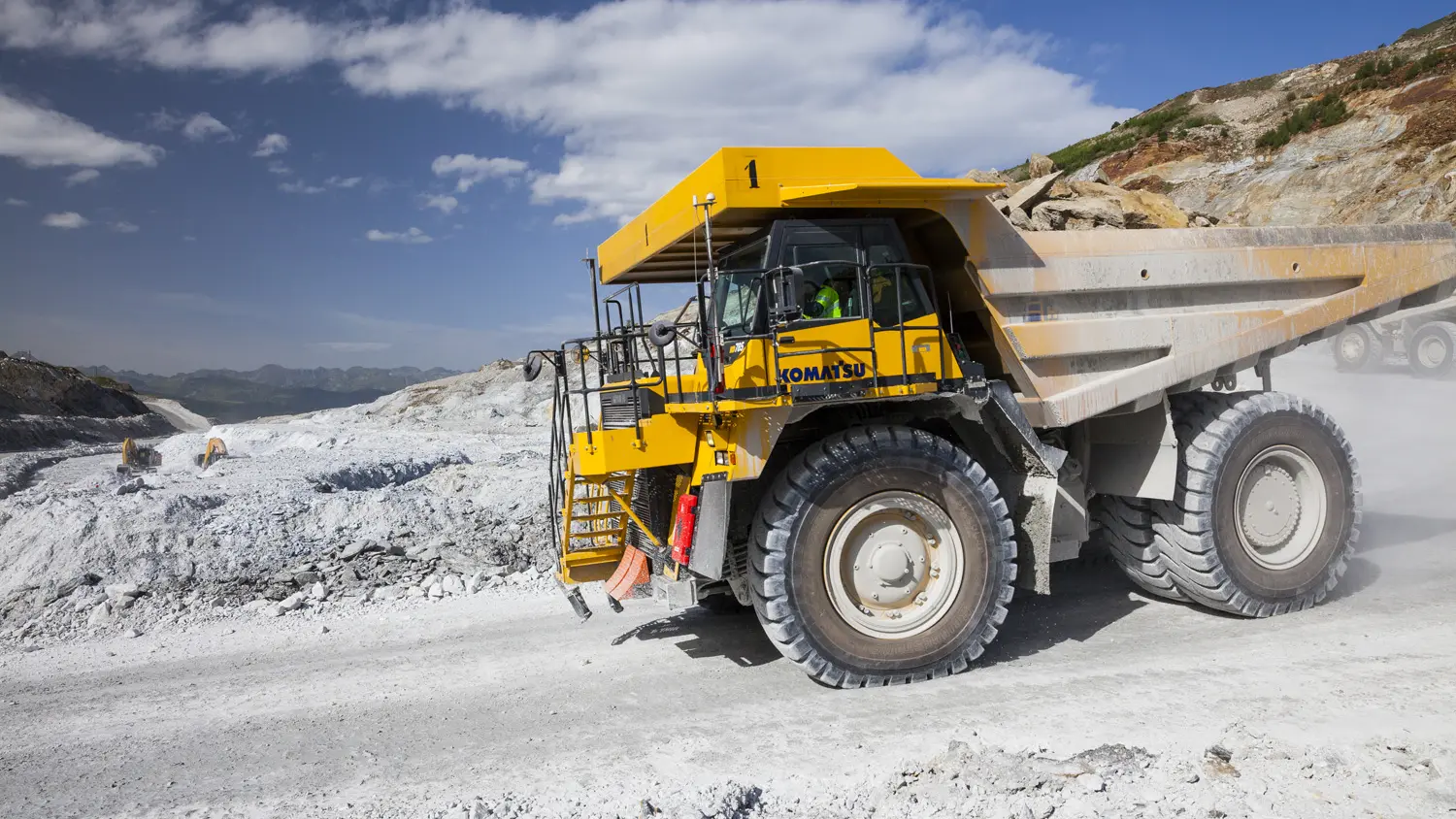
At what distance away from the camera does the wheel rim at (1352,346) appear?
1888 centimetres

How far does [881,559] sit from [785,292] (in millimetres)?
1651

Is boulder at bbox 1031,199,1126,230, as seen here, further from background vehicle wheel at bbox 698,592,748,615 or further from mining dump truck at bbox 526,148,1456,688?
background vehicle wheel at bbox 698,592,748,615

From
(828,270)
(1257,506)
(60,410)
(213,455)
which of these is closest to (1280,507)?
(1257,506)

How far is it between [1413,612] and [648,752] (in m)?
5.04

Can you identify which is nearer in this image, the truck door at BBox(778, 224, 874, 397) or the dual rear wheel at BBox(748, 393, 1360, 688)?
the truck door at BBox(778, 224, 874, 397)

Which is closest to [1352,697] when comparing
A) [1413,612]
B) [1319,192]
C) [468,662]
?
[1413,612]

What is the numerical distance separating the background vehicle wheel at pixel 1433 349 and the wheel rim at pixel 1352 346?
86 cm

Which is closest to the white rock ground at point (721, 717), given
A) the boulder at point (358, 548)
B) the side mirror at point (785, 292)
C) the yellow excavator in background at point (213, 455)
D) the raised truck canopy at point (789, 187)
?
the boulder at point (358, 548)

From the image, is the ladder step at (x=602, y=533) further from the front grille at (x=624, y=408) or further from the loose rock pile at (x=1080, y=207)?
the loose rock pile at (x=1080, y=207)

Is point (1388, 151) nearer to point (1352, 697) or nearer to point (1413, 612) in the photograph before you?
point (1413, 612)

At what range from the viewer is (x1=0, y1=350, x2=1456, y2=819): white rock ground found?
12.1ft

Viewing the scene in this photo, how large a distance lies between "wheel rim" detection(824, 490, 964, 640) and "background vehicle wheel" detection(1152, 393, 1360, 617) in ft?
6.43

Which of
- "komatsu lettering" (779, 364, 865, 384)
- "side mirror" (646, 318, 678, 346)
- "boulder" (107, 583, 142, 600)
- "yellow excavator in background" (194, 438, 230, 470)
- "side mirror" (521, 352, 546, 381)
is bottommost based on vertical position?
"boulder" (107, 583, 142, 600)

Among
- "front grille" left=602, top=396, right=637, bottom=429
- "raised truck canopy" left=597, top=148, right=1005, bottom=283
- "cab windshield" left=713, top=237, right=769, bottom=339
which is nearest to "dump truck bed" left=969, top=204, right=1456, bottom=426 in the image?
"raised truck canopy" left=597, top=148, right=1005, bottom=283
